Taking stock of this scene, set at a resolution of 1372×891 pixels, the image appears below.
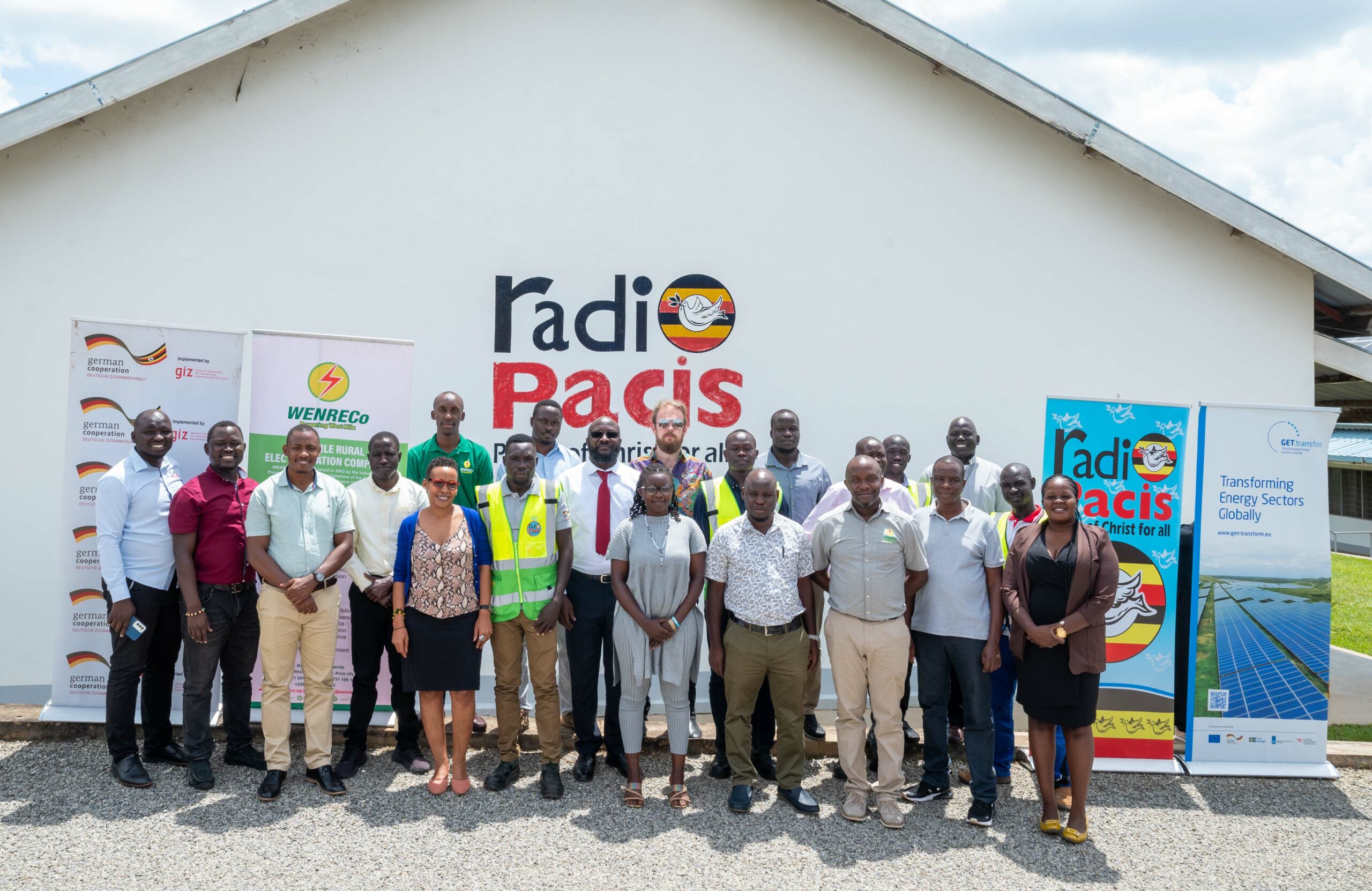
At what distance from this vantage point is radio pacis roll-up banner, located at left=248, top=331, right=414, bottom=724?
5.71 m

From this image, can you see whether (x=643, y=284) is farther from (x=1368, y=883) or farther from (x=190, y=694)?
(x=1368, y=883)

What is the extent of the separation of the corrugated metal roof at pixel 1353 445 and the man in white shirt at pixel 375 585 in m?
19.5

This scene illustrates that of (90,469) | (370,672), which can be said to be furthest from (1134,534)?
(90,469)

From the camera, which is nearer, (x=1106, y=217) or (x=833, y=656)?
(x=833, y=656)

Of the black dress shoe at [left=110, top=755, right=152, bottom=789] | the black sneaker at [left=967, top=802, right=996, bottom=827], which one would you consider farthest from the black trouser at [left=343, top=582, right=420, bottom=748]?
the black sneaker at [left=967, top=802, right=996, bottom=827]

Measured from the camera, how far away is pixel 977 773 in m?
4.88

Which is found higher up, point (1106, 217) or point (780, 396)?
point (1106, 217)

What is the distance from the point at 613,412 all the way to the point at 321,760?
3.40 metres

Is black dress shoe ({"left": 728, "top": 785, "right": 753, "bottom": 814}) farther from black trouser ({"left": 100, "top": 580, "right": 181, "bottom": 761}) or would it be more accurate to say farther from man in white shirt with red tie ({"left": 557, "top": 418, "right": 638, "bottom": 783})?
black trouser ({"left": 100, "top": 580, "right": 181, "bottom": 761})

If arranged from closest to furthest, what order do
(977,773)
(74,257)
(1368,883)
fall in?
1. (1368,883)
2. (977,773)
3. (74,257)

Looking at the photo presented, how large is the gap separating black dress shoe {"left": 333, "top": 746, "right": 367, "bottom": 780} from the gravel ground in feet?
0.28

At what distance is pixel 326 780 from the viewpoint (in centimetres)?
501

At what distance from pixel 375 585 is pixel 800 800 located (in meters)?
2.62

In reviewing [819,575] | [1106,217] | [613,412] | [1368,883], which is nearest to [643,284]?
[613,412]
